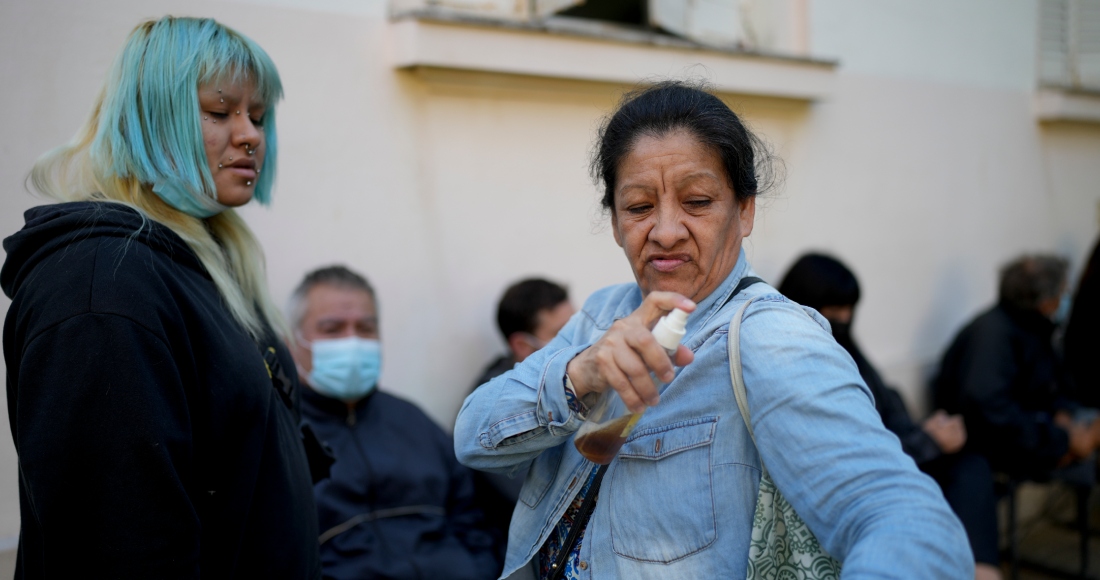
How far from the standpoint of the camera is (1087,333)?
4.25 m

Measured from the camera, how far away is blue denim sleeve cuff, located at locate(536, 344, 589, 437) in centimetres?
127

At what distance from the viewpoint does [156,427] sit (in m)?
1.40

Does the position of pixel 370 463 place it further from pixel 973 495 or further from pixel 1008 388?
pixel 1008 388

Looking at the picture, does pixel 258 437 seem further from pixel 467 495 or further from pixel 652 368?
pixel 467 495

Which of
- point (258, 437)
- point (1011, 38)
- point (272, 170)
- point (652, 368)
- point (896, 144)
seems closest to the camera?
point (652, 368)

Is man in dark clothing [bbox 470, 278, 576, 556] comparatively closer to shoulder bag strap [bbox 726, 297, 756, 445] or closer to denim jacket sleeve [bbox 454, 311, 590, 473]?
denim jacket sleeve [bbox 454, 311, 590, 473]

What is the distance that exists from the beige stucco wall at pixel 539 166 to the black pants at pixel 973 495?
2.91 feet

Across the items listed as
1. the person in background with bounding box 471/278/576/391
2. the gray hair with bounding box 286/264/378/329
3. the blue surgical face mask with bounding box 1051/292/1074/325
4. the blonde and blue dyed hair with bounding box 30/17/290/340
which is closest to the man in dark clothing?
the person in background with bounding box 471/278/576/391

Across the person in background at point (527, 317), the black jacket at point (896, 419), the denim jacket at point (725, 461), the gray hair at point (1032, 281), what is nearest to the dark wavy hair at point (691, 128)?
the denim jacket at point (725, 461)

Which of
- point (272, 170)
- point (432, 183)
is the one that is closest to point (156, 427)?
point (272, 170)

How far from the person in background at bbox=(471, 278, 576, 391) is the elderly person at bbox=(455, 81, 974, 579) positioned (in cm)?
177

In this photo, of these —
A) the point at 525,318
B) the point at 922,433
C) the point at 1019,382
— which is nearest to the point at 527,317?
the point at 525,318

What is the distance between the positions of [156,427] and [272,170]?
830 mm

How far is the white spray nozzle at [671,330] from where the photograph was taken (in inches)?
44.5
